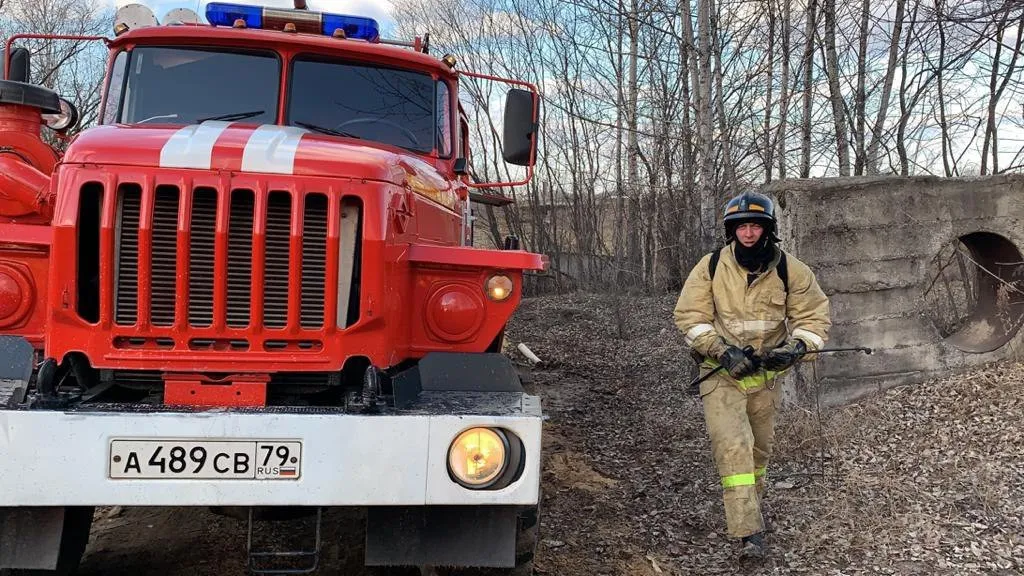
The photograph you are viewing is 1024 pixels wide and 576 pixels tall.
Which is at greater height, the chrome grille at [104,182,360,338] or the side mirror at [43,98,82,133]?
the side mirror at [43,98,82,133]

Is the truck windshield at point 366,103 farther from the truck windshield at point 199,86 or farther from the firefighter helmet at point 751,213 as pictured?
the firefighter helmet at point 751,213

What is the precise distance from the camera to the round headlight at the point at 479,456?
271cm

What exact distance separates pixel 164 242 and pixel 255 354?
0.55 metres

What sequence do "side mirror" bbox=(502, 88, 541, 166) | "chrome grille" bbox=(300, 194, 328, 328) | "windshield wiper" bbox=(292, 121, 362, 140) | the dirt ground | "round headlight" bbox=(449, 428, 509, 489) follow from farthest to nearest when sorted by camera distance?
"side mirror" bbox=(502, 88, 541, 166)
"windshield wiper" bbox=(292, 121, 362, 140)
the dirt ground
"chrome grille" bbox=(300, 194, 328, 328)
"round headlight" bbox=(449, 428, 509, 489)

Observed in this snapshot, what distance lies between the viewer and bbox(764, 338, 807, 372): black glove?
4.04 m

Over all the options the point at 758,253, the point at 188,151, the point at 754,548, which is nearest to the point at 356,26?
the point at 188,151

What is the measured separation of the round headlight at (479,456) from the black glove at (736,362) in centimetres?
171

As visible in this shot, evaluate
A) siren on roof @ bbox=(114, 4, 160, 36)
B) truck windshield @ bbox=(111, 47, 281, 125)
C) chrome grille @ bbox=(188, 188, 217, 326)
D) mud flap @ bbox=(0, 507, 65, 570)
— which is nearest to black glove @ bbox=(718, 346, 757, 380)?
chrome grille @ bbox=(188, 188, 217, 326)

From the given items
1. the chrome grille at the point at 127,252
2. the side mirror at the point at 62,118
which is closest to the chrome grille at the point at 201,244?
the chrome grille at the point at 127,252

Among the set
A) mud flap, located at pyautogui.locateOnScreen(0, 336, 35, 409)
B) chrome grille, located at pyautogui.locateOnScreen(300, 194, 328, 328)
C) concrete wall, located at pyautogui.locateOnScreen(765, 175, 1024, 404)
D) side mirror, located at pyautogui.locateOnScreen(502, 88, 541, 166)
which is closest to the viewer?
mud flap, located at pyautogui.locateOnScreen(0, 336, 35, 409)

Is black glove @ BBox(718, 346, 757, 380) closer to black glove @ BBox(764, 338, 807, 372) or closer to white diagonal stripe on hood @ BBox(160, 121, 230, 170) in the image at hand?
black glove @ BBox(764, 338, 807, 372)

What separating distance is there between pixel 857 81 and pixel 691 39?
2.43m

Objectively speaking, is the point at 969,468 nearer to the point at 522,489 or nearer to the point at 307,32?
the point at 522,489

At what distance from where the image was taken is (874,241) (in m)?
5.95
